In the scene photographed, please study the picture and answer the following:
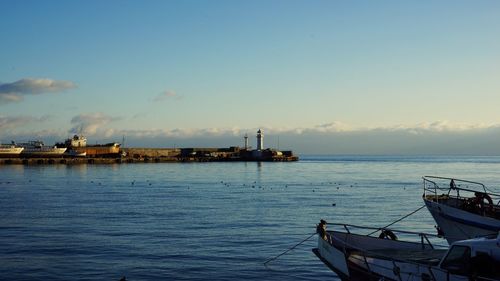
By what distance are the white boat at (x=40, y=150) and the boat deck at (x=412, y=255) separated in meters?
134

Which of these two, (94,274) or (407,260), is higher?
(407,260)

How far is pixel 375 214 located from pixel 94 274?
24054mm

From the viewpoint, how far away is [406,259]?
16.4 meters

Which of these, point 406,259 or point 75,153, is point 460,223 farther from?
point 75,153

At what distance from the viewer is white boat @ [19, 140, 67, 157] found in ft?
464

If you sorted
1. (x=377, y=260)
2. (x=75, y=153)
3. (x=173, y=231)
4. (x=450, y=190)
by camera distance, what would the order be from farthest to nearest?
(x=75, y=153) → (x=173, y=231) → (x=450, y=190) → (x=377, y=260)

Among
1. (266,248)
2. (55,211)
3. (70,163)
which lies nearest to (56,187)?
(55,211)

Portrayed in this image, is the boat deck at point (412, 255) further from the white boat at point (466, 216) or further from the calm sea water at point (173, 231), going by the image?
the calm sea water at point (173, 231)

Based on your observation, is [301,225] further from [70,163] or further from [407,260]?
[70,163]

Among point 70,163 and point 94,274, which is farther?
point 70,163

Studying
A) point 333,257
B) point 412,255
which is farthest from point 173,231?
point 412,255

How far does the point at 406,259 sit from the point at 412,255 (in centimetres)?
122

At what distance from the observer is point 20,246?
87.3 feet

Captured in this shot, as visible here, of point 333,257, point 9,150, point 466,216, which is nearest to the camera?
point 333,257
